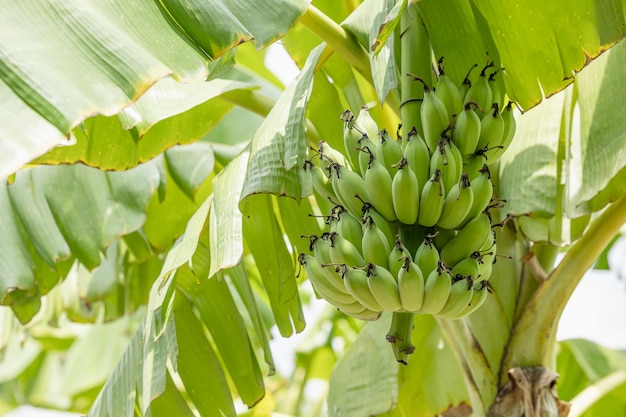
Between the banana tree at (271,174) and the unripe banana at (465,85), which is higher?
the unripe banana at (465,85)

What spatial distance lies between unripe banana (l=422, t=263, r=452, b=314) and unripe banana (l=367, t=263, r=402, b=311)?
0.13 feet

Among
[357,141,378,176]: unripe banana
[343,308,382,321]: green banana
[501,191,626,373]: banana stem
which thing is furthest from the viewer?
[501,191,626,373]: banana stem

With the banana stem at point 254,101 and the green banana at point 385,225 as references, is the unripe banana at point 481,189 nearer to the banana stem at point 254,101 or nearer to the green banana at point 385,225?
the green banana at point 385,225

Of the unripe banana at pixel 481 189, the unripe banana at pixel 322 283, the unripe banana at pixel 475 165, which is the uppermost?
the unripe banana at pixel 475 165

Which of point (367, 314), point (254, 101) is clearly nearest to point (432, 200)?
point (367, 314)

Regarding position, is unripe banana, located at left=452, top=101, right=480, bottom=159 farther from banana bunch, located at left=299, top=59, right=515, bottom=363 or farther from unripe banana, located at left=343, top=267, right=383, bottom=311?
unripe banana, located at left=343, top=267, right=383, bottom=311

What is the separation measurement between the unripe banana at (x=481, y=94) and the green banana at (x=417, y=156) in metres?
0.11

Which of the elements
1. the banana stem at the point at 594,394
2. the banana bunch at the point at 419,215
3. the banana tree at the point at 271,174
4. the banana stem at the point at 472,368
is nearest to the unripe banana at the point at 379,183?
the banana bunch at the point at 419,215

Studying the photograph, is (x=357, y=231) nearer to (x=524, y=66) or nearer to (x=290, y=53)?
(x=524, y=66)

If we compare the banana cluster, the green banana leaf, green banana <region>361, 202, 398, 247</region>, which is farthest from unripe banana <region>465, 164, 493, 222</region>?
the green banana leaf

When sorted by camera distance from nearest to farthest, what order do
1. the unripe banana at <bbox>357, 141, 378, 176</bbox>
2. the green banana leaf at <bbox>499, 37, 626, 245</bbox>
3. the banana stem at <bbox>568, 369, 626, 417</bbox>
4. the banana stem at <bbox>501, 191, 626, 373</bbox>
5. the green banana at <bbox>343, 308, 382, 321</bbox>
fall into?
the unripe banana at <bbox>357, 141, 378, 176</bbox>, the green banana at <bbox>343, 308, 382, 321</bbox>, the green banana leaf at <bbox>499, 37, 626, 245</bbox>, the banana stem at <bbox>501, 191, 626, 373</bbox>, the banana stem at <bbox>568, 369, 626, 417</bbox>

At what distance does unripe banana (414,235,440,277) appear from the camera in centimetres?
95

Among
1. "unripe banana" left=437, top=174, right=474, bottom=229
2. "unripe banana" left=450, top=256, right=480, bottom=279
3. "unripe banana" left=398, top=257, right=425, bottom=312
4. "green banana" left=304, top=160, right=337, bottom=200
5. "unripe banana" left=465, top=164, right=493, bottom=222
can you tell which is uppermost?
"unripe banana" left=465, top=164, right=493, bottom=222

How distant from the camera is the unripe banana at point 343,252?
38.1 inches
